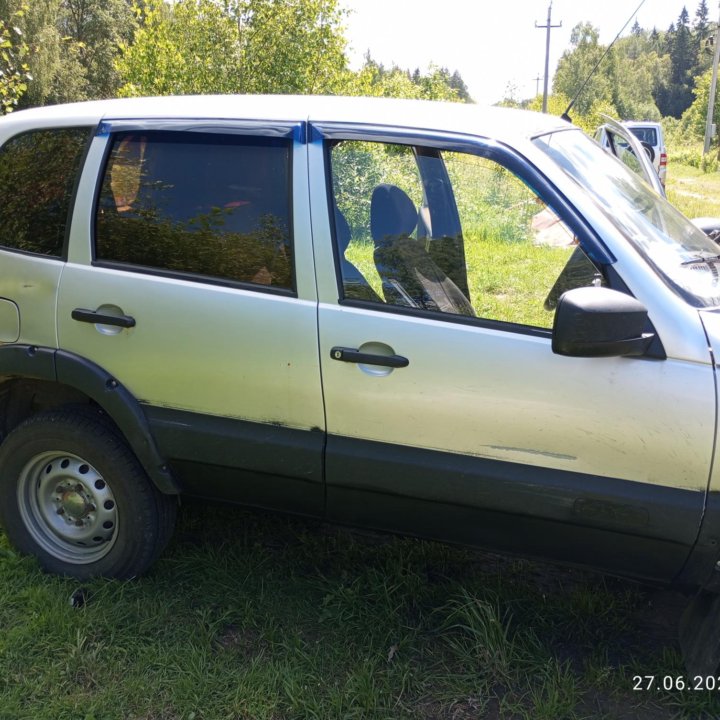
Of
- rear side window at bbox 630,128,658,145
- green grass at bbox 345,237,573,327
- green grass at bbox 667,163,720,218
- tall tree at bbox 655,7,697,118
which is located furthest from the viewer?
tall tree at bbox 655,7,697,118

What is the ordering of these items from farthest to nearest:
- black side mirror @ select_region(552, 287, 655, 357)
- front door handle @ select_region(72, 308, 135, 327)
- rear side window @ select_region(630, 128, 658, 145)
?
rear side window @ select_region(630, 128, 658, 145), front door handle @ select_region(72, 308, 135, 327), black side mirror @ select_region(552, 287, 655, 357)

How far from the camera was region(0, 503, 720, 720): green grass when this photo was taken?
263cm

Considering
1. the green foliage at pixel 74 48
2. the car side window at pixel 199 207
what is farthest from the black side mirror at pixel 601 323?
the green foliage at pixel 74 48

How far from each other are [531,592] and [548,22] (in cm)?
4997

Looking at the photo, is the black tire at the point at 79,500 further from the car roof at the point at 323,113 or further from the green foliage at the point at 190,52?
the green foliage at the point at 190,52

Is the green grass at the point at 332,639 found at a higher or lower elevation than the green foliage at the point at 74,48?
lower

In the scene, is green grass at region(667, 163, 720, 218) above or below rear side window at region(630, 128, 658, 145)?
below

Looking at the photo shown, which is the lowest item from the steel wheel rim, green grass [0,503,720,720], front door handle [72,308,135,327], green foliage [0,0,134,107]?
green grass [0,503,720,720]

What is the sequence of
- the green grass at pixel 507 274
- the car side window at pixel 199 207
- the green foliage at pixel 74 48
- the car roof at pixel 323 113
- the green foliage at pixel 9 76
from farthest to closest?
the green foliage at pixel 74 48 < the green foliage at pixel 9 76 < the car side window at pixel 199 207 < the car roof at pixel 323 113 < the green grass at pixel 507 274

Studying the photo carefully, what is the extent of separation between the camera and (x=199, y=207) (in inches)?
116

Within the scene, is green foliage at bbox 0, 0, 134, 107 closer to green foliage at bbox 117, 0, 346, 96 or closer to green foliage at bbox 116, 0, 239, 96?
green foliage at bbox 116, 0, 239, 96

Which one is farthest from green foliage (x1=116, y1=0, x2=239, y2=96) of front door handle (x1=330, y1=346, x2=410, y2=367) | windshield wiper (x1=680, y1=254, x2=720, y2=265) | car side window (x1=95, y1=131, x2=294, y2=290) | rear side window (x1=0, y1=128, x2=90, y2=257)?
windshield wiper (x1=680, y1=254, x2=720, y2=265)

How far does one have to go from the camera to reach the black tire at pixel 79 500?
10.2 feet

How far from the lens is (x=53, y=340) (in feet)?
10.0
